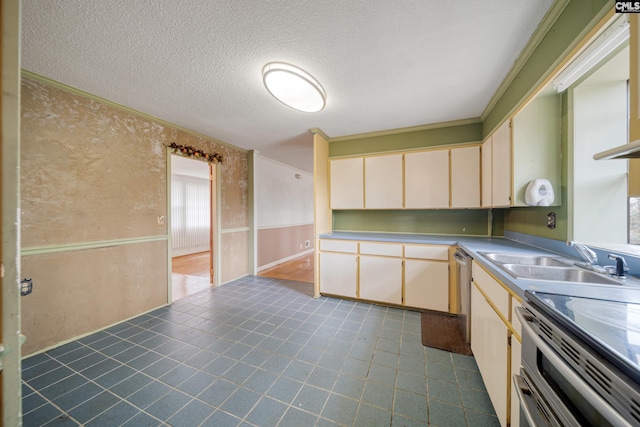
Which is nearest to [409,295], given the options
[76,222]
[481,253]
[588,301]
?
[481,253]

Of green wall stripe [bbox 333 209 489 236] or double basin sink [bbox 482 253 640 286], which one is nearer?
double basin sink [bbox 482 253 640 286]

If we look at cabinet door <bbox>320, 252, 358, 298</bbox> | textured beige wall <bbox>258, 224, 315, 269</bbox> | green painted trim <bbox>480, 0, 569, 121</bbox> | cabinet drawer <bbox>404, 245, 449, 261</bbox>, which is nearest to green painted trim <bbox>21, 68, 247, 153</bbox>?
textured beige wall <bbox>258, 224, 315, 269</bbox>

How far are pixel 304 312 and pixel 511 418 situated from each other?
6.46 ft

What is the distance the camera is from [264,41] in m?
1.55

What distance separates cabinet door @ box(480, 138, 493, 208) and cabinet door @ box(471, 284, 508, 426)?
1186 millimetres

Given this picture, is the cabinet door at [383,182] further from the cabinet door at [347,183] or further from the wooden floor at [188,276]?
the wooden floor at [188,276]

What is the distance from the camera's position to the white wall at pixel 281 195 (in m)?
4.54

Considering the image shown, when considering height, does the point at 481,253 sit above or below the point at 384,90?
below

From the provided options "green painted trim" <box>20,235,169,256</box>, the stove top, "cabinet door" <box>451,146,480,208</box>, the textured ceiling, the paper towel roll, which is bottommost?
the stove top

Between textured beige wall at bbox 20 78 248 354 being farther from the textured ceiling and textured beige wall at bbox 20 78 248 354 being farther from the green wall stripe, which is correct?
the green wall stripe

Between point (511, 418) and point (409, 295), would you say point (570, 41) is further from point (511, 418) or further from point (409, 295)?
point (409, 295)

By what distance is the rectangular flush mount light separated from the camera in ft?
3.23

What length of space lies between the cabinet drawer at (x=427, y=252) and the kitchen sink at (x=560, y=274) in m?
1.06

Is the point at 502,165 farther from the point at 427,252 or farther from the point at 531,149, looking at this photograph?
the point at 427,252
